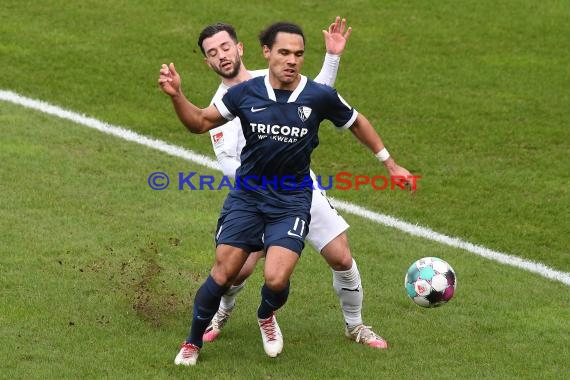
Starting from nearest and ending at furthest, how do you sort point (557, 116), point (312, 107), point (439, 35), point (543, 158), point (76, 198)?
point (312, 107), point (76, 198), point (543, 158), point (557, 116), point (439, 35)

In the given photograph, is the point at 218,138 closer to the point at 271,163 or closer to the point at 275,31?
the point at 271,163

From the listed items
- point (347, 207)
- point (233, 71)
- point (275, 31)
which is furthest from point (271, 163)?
point (347, 207)

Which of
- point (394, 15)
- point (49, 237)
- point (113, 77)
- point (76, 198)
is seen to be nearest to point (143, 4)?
point (113, 77)

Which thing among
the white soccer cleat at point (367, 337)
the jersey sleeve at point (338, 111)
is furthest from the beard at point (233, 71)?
the white soccer cleat at point (367, 337)

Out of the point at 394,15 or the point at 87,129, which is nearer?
the point at 87,129

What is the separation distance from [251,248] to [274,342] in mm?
798

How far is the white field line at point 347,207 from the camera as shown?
39.5 feet

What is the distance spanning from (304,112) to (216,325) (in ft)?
6.73

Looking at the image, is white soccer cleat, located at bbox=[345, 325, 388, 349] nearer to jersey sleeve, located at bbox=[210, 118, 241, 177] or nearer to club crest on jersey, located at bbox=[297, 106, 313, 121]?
jersey sleeve, located at bbox=[210, 118, 241, 177]

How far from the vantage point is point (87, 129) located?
49.6ft

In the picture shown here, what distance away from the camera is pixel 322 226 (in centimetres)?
920

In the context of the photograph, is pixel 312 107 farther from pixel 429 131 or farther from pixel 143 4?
pixel 143 4

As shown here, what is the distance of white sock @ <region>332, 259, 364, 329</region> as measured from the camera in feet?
30.6

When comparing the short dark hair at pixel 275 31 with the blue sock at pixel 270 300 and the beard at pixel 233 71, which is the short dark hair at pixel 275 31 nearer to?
the beard at pixel 233 71
